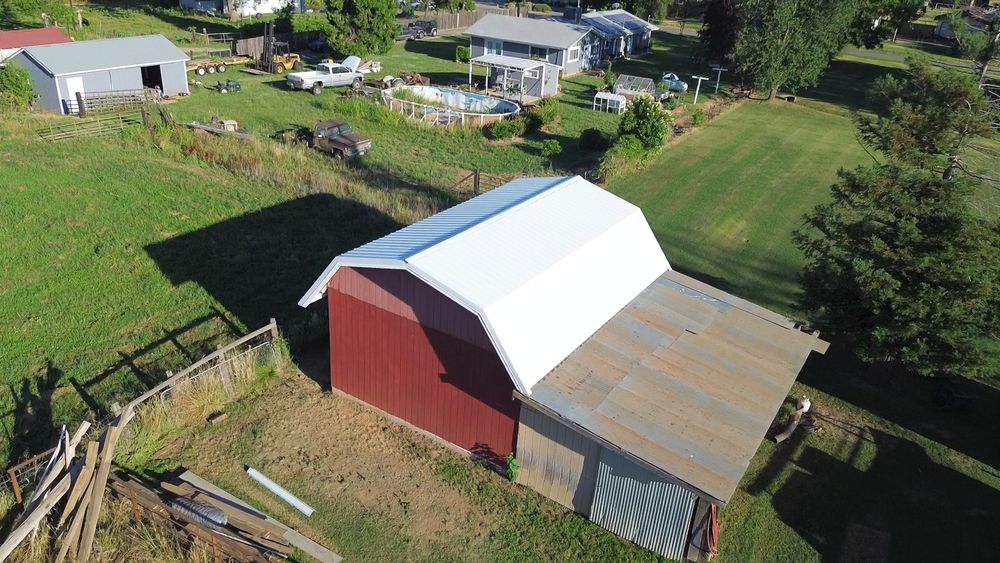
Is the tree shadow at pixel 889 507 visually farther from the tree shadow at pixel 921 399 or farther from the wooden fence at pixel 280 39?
the wooden fence at pixel 280 39

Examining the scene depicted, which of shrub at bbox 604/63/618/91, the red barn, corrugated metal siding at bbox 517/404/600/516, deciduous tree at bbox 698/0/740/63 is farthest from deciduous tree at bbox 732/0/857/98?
corrugated metal siding at bbox 517/404/600/516

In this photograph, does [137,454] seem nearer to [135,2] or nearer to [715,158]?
[715,158]

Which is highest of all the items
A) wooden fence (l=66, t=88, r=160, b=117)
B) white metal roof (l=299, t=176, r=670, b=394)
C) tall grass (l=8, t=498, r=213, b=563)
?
white metal roof (l=299, t=176, r=670, b=394)

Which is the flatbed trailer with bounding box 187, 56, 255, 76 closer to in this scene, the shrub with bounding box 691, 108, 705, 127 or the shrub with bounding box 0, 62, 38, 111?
the shrub with bounding box 0, 62, 38, 111

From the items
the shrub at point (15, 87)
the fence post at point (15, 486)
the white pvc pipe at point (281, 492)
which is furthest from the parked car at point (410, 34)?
the fence post at point (15, 486)

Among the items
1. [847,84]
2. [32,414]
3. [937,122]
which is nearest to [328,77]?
[32,414]

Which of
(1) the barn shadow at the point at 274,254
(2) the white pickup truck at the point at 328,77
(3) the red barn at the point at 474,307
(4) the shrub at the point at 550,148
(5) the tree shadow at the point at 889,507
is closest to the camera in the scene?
(5) the tree shadow at the point at 889,507

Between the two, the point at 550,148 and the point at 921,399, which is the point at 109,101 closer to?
the point at 550,148
